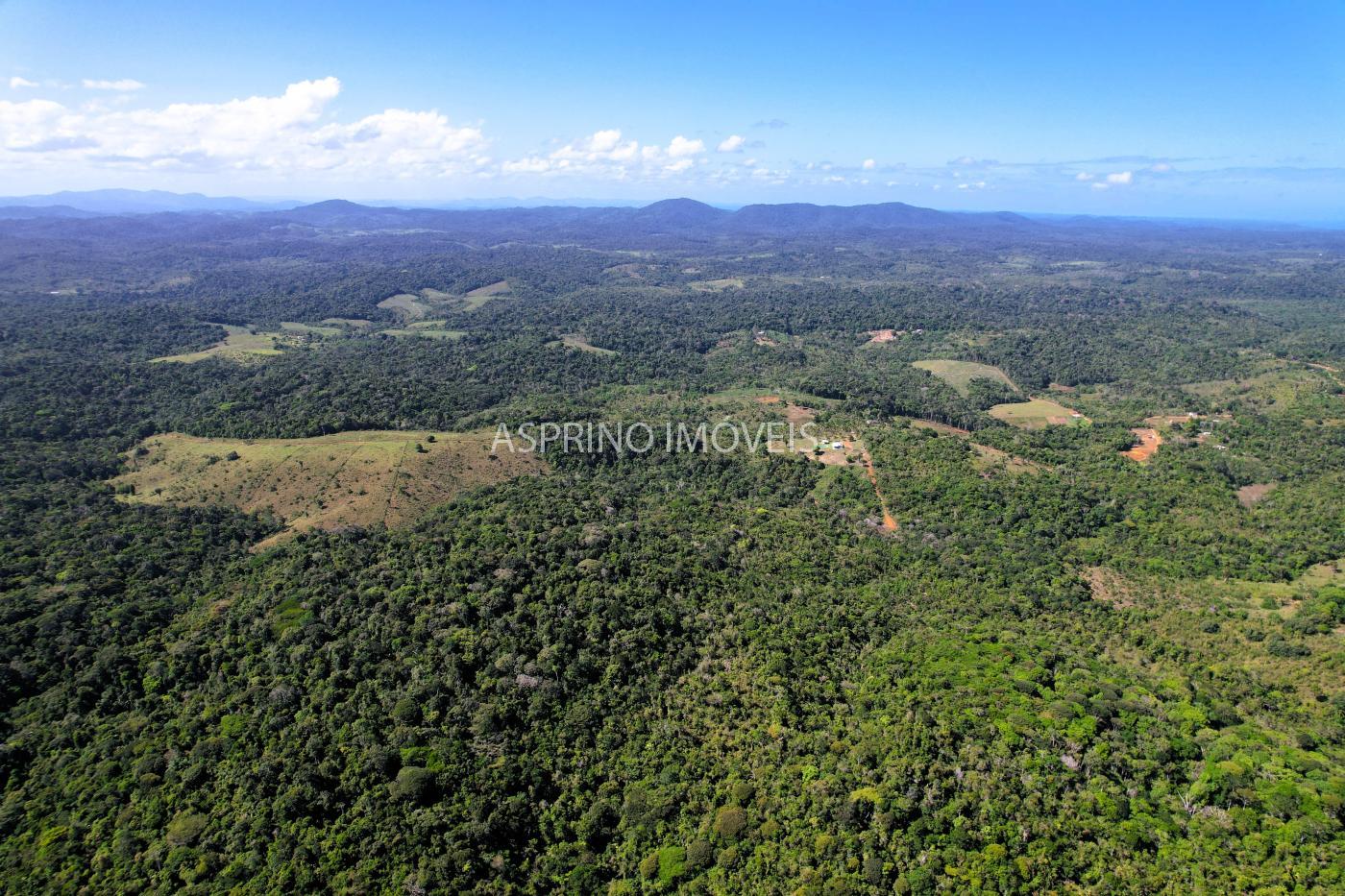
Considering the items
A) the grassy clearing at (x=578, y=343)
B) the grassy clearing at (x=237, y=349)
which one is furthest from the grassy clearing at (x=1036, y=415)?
the grassy clearing at (x=237, y=349)

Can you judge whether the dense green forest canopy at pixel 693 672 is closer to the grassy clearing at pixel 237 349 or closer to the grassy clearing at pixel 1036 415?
the grassy clearing at pixel 1036 415

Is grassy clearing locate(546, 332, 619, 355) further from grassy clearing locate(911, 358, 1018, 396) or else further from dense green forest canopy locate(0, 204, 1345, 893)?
grassy clearing locate(911, 358, 1018, 396)

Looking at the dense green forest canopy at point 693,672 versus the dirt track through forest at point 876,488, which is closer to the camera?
the dense green forest canopy at point 693,672

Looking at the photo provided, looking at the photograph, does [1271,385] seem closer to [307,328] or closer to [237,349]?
[237,349]

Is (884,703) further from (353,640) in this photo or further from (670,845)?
(353,640)

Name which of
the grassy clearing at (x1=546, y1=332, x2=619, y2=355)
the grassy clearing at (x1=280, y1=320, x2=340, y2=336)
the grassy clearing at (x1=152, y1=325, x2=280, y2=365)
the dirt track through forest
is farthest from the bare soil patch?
the grassy clearing at (x1=280, y1=320, x2=340, y2=336)

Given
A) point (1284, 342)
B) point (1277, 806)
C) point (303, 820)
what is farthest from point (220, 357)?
point (1284, 342)
